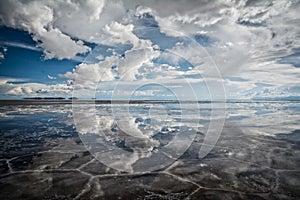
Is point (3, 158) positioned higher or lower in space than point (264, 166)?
higher

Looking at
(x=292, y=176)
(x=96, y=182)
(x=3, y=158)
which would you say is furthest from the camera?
(x=3, y=158)

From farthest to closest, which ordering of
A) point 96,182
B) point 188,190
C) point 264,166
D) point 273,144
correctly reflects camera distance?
point 273,144, point 264,166, point 96,182, point 188,190

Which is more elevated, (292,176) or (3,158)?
(3,158)

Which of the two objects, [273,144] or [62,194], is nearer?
[62,194]

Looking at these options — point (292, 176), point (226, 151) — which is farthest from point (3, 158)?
point (292, 176)

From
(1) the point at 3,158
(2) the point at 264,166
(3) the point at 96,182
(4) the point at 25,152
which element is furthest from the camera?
(4) the point at 25,152

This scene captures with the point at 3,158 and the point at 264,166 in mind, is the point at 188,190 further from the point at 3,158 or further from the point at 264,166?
the point at 3,158

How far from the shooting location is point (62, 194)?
3.07 metres

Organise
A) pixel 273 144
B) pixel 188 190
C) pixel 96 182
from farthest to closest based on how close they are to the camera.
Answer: pixel 273 144 < pixel 96 182 < pixel 188 190

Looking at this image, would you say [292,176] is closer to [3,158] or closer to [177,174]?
[177,174]

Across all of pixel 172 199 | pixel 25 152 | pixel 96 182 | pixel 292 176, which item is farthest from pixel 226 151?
pixel 25 152

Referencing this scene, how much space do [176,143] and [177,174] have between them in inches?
99.6

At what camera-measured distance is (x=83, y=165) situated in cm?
436

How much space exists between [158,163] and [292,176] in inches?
97.8
